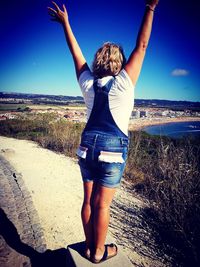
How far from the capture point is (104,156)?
Result: 161 cm

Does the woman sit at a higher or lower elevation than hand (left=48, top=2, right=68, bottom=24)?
lower

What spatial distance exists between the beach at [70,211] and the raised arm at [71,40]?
234cm

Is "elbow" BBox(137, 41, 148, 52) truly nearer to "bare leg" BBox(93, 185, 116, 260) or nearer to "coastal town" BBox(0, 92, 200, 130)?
"bare leg" BBox(93, 185, 116, 260)

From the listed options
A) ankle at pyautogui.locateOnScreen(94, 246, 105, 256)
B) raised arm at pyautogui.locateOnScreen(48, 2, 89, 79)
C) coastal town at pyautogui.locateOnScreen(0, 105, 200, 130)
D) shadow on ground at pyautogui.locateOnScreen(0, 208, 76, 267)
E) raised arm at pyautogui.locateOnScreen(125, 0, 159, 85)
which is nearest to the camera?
raised arm at pyautogui.locateOnScreen(125, 0, 159, 85)

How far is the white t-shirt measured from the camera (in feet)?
5.03

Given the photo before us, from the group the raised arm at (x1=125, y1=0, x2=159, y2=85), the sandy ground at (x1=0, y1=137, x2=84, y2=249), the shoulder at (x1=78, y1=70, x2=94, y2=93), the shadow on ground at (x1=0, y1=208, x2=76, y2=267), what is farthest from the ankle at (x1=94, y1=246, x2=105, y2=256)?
the raised arm at (x1=125, y1=0, x2=159, y2=85)

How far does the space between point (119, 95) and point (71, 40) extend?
706mm

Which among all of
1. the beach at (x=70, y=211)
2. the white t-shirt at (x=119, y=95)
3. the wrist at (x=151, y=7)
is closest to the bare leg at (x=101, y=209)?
the white t-shirt at (x=119, y=95)

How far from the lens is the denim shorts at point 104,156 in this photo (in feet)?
5.33

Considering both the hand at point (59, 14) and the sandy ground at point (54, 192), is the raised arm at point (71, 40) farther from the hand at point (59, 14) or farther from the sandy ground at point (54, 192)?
the sandy ground at point (54, 192)

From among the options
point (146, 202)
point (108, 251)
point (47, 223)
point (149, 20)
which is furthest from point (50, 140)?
point (149, 20)

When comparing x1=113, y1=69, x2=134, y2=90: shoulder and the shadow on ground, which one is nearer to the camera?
x1=113, y1=69, x2=134, y2=90: shoulder

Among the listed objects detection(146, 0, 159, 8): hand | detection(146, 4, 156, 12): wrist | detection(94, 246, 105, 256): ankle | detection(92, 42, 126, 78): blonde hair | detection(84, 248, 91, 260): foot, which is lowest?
detection(84, 248, 91, 260): foot

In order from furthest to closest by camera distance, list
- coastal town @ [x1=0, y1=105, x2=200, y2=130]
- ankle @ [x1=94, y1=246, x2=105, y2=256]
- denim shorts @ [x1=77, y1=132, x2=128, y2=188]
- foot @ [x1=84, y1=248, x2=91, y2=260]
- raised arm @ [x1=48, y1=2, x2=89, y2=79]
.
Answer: coastal town @ [x1=0, y1=105, x2=200, y2=130] → foot @ [x1=84, y1=248, x2=91, y2=260] → ankle @ [x1=94, y1=246, x2=105, y2=256] → raised arm @ [x1=48, y1=2, x2=89, y2=79] → denim shorts @ [x1=77, y1=132, x2=128, y2=188]
